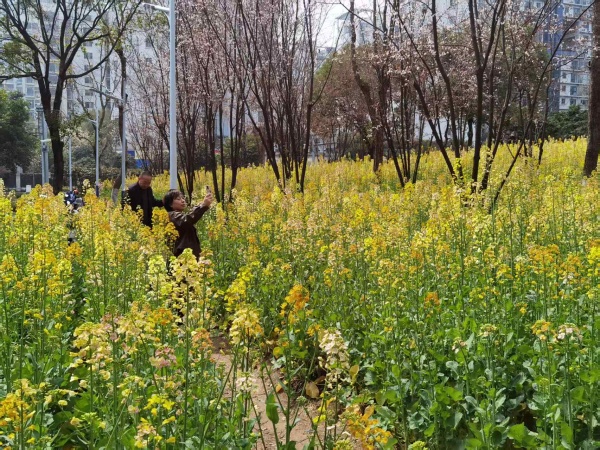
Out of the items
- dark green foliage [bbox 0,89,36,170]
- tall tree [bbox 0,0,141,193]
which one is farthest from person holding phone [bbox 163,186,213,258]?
dark green foliage [bbox 0,89,36,170]

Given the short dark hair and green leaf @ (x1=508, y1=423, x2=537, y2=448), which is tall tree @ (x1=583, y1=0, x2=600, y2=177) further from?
green leaf @ (x1=508, y1=423, x2=537, y2=448)

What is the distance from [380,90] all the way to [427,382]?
11.8m

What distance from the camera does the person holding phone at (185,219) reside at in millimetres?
7168

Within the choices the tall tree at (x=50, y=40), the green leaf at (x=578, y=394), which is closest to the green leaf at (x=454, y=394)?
the green leaf at (x=578, y=394)

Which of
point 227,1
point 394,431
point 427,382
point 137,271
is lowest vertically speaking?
point 394,431

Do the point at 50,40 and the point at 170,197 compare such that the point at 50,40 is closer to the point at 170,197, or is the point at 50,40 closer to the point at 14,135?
the point at 170,197

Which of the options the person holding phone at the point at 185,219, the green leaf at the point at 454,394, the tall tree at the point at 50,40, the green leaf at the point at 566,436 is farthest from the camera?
the tall tree at the point at 50,40

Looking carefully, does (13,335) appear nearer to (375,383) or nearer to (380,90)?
(375,383)

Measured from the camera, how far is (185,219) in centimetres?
720

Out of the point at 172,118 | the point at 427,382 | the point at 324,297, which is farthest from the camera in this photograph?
the point at 172,118

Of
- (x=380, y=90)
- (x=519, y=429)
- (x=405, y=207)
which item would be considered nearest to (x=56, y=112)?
(x=380, y=90)

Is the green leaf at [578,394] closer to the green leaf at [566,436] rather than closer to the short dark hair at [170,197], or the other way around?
the green leaf at [566,436]

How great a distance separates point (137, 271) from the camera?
505 centimetres

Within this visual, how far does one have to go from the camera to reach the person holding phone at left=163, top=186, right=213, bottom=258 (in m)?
7.17
